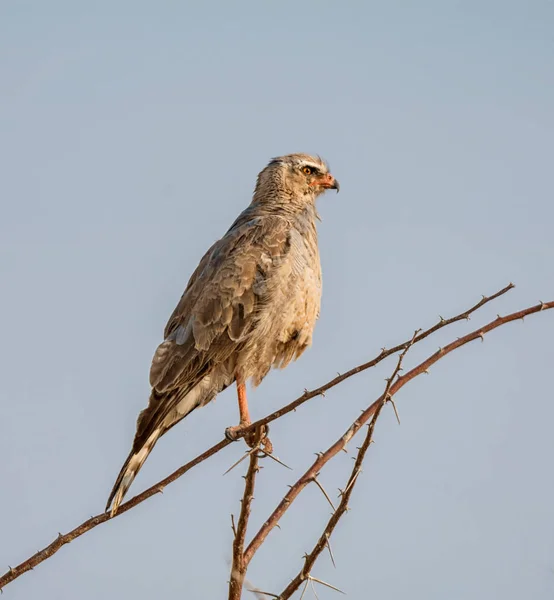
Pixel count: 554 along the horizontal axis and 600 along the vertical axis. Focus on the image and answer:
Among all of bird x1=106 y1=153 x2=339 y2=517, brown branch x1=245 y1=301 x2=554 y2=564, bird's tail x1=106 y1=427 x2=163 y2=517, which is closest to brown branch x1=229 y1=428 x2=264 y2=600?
brown branch x1=245 y1=301 x2=554 y2=564

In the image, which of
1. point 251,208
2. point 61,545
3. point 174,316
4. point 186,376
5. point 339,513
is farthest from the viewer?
point 251,208

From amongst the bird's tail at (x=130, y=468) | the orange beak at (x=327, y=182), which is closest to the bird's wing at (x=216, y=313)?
the bird's tail at (x=130, y=468)

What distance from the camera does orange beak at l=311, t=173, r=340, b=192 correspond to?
8.11m

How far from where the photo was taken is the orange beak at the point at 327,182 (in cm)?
811

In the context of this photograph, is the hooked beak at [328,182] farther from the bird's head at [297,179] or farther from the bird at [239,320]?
the bird at [239,320]

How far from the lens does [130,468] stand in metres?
5.80

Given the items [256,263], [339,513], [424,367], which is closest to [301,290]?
[256,263]

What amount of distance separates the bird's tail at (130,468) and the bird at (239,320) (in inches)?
1.3

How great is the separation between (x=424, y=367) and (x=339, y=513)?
2.53 feet

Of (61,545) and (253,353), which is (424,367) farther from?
(253,353)

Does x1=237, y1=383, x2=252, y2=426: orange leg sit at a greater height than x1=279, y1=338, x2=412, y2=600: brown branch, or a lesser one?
greater

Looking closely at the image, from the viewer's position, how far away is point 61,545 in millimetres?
4051

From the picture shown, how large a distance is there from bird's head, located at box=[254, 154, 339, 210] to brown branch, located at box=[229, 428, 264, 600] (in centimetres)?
381

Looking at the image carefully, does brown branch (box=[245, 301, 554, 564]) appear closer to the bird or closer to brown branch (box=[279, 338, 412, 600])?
brown branch (box=[279, 338, 412, 600])
